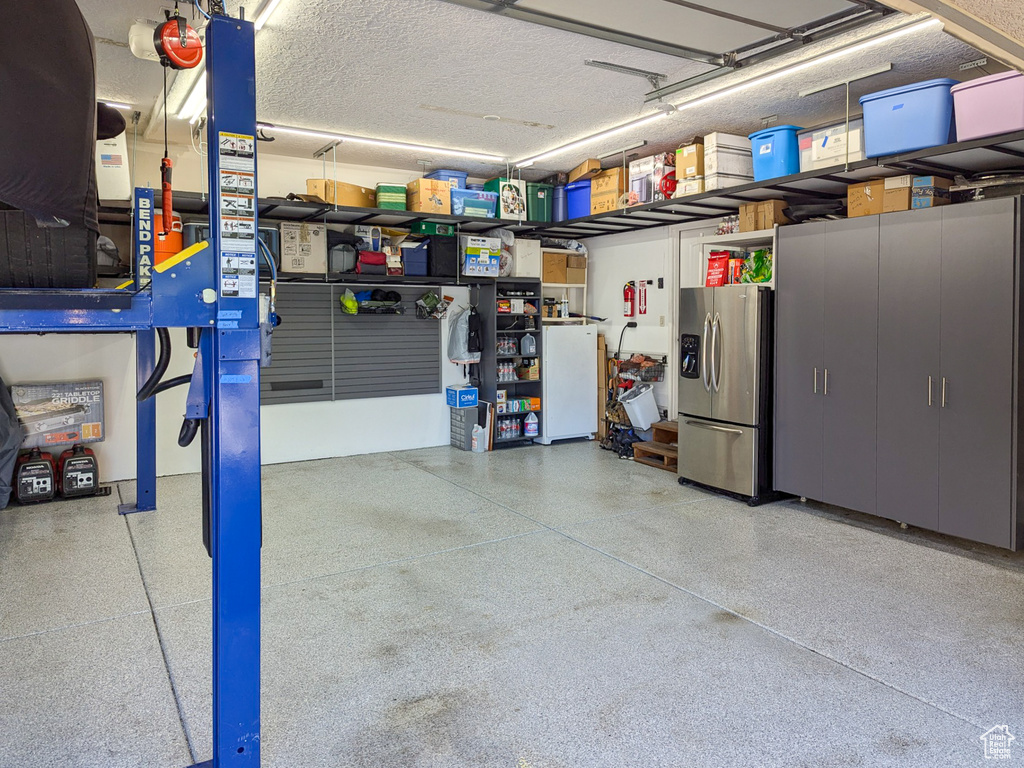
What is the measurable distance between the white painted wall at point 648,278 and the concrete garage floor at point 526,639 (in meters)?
2.59

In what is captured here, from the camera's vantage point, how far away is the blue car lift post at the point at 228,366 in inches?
78.7

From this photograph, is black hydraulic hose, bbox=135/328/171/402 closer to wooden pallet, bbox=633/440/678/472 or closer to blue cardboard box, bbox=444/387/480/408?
wooden pallet, bbox=633/440/678/472

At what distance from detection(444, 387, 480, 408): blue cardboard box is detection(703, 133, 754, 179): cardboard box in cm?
350

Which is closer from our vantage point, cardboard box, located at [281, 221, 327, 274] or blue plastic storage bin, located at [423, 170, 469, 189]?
cardboard box, located at [281, 221, 327, 274]

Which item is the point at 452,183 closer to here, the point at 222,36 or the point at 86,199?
the point at 222,36

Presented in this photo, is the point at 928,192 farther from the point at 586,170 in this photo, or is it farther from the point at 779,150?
the point at 586,170

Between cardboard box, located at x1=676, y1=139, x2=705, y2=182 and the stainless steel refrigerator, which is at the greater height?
cardboard box, located at x1=676, y1=139, x2=705, y2=182

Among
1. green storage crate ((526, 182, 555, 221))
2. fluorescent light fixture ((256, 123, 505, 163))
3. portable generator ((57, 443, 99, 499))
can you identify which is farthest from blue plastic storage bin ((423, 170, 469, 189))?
portable generator ((57, 443, 99, 499))

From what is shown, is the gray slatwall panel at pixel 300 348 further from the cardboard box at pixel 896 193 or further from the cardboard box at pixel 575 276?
the cardboard box at pixel 896 193

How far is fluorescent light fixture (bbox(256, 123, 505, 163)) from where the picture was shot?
582 centimetres

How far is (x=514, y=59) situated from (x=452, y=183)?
114 inches

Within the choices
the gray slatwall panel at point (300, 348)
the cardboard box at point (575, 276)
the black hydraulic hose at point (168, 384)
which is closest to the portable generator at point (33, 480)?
the gray slatwall panel at point (300, 348)

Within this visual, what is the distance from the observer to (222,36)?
2.05 m

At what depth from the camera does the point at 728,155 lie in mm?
5551
